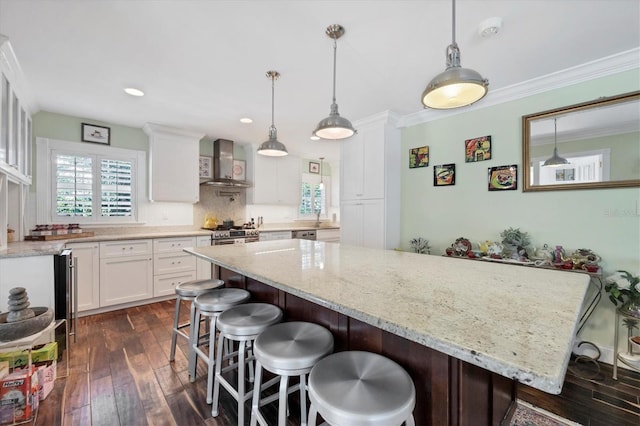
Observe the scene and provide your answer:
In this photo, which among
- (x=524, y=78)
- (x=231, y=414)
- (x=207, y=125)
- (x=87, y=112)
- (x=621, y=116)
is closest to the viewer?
(x=231, y=414)

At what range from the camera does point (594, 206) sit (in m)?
2.35

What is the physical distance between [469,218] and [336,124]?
2.05 metres

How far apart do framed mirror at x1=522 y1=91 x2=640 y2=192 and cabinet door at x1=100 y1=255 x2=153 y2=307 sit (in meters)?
4.45

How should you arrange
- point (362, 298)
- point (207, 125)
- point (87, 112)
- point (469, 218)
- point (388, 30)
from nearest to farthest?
point (362, 298)
point (388, 30)
point (469, 218)
point (87, 112)
point (207, 125)

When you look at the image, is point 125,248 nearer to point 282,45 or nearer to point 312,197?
point 282,45

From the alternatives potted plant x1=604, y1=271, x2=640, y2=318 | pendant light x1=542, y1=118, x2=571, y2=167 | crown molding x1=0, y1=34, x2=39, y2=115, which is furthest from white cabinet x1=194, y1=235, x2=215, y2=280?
potted plant x1=604, y1=271, x2=640, y2=318

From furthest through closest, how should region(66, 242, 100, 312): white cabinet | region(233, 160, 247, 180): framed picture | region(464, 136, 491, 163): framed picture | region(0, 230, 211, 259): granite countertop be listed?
1. region(233, 160, 247, 180): framed picture
2. region(66, 242, 100, 312): white cabinet
3. region(464, 136, 491, 163): framed picture
4. region(0, 230, 211, 259): granite countertop

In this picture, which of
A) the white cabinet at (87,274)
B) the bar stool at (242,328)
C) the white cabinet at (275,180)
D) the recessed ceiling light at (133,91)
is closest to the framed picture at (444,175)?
the bar stool at (242,328)

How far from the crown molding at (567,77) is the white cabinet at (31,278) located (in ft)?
13.7

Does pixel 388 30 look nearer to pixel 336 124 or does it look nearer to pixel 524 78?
pixel 336 124

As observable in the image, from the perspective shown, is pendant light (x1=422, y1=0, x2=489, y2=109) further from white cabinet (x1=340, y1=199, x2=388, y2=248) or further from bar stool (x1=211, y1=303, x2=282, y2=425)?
white cabinet (x1=340, y1=199, x2=388, y2=248)

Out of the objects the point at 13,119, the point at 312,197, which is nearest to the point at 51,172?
the point at 13,119

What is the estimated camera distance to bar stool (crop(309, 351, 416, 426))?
0.81m

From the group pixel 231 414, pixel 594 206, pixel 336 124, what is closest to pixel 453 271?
pixel 336 124
